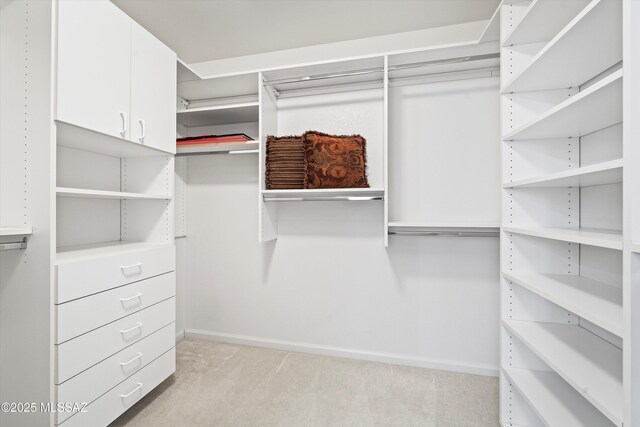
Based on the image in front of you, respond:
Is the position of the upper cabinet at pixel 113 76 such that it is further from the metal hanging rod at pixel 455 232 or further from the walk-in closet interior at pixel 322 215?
the metal hanging rod at pixel 455 232

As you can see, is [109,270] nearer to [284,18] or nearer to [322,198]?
[322,198]

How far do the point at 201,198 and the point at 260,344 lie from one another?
1326 millimetres

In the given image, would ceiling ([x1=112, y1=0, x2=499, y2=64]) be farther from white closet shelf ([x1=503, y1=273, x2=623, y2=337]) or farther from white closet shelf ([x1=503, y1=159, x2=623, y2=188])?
white closet shelf ([x1=503, y1=273, x2=623, y2=337])

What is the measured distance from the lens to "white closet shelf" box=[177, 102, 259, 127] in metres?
2.14

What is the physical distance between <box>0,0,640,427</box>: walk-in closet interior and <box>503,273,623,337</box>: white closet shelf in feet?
0.05

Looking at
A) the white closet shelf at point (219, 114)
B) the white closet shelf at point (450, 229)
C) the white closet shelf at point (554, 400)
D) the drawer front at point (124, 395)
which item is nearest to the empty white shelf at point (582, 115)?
the white closet shelf at point (450, 229)

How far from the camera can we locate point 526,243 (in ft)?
4.84

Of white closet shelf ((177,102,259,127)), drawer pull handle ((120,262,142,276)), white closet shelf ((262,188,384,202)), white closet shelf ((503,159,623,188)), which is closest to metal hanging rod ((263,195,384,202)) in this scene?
white closet shelf ((262,188,384,202))

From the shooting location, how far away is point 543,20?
1283mm

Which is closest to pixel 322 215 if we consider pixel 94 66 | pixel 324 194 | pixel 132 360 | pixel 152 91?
pixel 324 194

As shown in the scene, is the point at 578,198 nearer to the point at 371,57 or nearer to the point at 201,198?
the point at 371,57

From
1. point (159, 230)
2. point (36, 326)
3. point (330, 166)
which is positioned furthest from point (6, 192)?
point (330, 166)

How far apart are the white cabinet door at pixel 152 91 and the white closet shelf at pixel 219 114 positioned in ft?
1.13

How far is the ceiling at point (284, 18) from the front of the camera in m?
1.88
